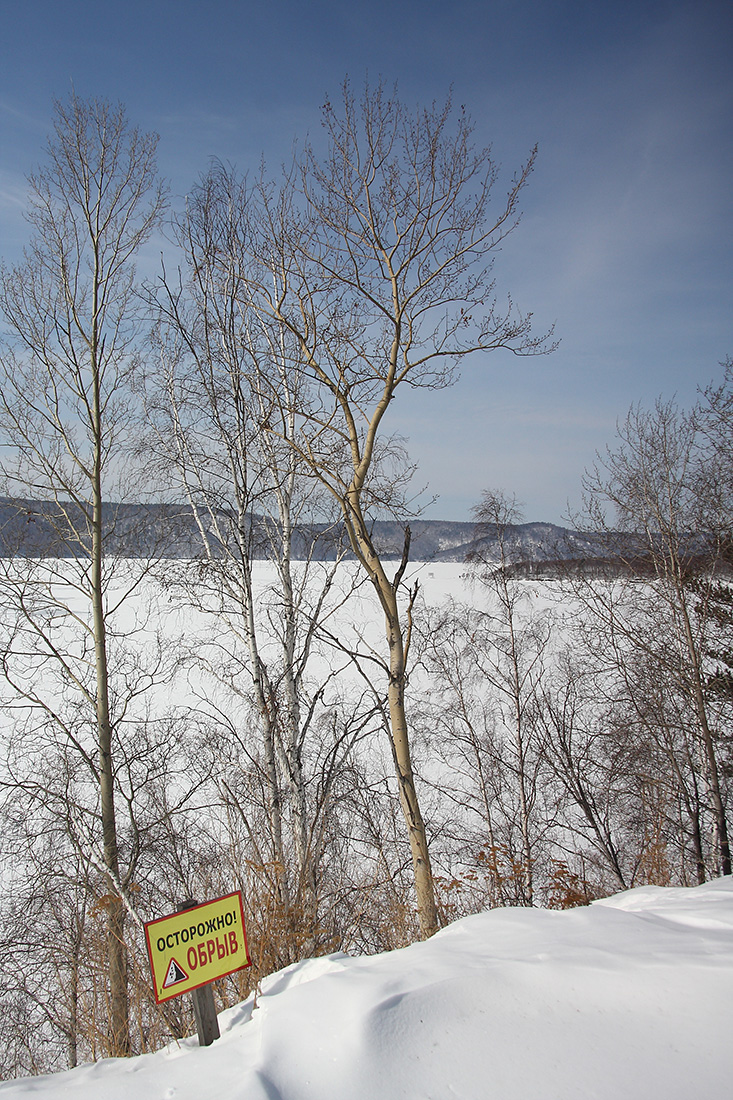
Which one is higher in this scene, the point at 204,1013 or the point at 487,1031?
the point at 487,1031

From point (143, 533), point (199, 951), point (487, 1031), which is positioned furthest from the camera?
point (143, 533)

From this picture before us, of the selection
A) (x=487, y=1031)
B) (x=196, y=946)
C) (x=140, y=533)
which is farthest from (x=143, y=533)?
(x=487, y=1031)

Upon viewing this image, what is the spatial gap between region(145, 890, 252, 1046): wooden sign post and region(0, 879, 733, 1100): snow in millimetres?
186

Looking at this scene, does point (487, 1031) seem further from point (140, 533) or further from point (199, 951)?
point (140, 533)

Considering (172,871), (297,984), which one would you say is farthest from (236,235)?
(172,871)

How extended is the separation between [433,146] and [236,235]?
3317 mm

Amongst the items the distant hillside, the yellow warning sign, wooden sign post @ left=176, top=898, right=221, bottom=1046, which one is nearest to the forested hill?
the distant hillside

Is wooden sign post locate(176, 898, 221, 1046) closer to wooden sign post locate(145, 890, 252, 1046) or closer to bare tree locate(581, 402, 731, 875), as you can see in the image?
wooden sign post locate(145, 890, 252, 1046)

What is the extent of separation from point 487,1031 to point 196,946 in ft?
4.21

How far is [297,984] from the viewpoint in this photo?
9.93 ft

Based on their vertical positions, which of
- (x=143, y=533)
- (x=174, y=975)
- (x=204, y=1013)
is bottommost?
(x=204, y=1013)

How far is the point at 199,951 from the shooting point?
104 inches

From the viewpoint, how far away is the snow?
6.25ft

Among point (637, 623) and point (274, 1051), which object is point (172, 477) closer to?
point (274, 1051)
